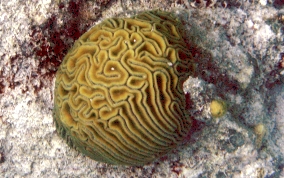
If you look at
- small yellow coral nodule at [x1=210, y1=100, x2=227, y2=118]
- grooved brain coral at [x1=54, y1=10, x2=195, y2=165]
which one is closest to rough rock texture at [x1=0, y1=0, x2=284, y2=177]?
small yellow coral nodule at [x1=210, y1=100, x2=227, y2=118]

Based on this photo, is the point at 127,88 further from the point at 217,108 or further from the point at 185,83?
the point at 217,108

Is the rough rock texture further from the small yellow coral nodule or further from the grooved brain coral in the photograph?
the grooved brain coral

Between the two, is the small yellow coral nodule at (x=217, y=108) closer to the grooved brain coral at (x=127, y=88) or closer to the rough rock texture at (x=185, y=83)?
the rough rock texture at (x=185, y=83)

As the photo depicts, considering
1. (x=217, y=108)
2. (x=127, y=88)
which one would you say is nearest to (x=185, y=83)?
(x=217, y=108)

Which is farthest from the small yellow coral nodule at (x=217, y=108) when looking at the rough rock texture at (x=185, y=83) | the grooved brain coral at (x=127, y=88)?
the grooved brain coral at (x=127, y=88)

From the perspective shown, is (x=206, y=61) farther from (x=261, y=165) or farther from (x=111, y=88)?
(x=261, y=165)
